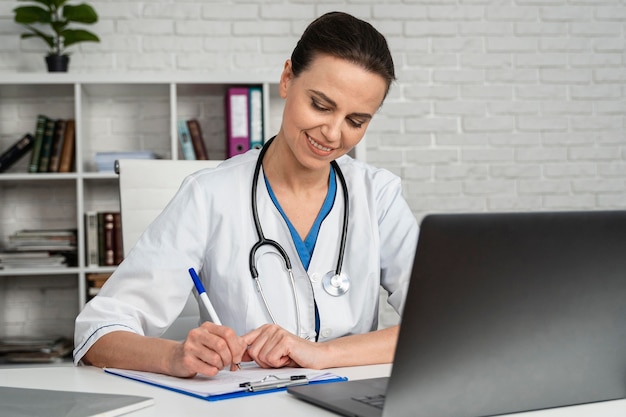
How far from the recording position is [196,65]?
3.52 meters

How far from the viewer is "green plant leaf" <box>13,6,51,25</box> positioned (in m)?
3.19

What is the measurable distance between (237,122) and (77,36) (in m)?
0.76

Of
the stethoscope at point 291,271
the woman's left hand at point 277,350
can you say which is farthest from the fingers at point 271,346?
the stethoscope at point 291,271

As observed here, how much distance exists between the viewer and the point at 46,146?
129 inches

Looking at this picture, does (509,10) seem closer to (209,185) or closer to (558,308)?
(209,185)

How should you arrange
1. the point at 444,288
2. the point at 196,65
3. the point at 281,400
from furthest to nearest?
the point at 196,65 → the point at 281,400 → the point at 444,288

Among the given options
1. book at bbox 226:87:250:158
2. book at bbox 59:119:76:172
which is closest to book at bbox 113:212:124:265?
book at bbox 59:119:76:172

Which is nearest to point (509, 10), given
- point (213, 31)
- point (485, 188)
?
point (485, 188)

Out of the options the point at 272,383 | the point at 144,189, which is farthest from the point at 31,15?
the point at 272,383

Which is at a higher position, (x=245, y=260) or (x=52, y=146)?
(x=52, y=146)

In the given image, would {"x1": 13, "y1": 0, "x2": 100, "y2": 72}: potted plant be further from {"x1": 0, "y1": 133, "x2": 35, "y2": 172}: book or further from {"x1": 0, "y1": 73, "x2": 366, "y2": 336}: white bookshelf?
{"x1": 0, "y1": 133, "x2": 35, "y2": 172}: book

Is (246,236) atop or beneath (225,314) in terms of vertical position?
atop

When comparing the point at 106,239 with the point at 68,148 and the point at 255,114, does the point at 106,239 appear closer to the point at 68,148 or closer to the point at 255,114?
the point at 68,148

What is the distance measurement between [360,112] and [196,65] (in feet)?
7.21
